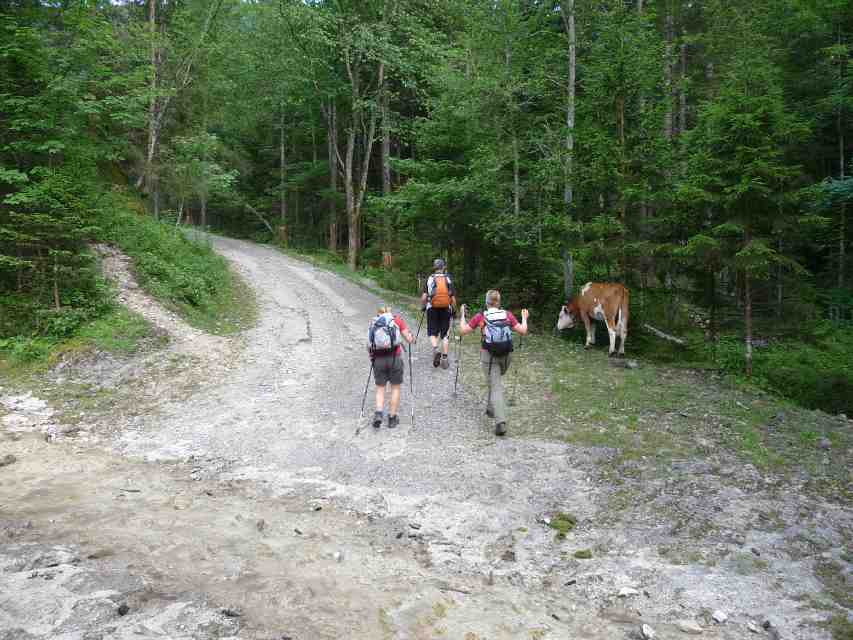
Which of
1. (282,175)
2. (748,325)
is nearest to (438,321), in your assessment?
(748,325)

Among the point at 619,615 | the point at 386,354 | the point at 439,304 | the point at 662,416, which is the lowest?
the point at 619,615

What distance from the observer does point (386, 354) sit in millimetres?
8227

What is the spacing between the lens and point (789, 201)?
1046 cm

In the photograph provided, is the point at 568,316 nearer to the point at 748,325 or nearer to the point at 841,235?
the point at 748,325

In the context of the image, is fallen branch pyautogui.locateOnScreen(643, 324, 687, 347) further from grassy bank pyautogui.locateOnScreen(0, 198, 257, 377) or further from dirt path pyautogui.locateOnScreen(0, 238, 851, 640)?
grassy bank pyautogui.locateOnScreen(0, 198, 257, 377)

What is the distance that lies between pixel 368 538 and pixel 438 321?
615 cm

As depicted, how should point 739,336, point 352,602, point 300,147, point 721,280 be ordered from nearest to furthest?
1. point 352,602
2. point 739,336
3. point 721,280
4. point 300,147

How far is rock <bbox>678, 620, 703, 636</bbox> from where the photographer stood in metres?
4.03

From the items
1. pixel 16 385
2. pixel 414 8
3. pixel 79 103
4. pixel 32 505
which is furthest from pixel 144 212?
pixel 32 505

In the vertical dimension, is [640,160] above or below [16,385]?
above

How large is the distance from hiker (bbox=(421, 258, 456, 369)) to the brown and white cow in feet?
12.8

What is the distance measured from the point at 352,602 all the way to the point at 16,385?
9194mm

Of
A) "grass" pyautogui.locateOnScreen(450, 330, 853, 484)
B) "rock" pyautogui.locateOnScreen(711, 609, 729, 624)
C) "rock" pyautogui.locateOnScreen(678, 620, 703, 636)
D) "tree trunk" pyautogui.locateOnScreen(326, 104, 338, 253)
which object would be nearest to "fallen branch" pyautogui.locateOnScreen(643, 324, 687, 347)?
"grass" pyautogui.locateOnScreen(450, 330, 853, 484)

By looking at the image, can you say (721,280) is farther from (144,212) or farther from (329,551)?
(144,212)
